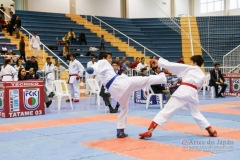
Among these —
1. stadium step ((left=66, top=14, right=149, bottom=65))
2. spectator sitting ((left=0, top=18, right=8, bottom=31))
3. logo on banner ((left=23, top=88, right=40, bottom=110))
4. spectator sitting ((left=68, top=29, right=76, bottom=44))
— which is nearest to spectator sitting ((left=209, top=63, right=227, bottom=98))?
logo on banner ((left=23, top=88, right=40, bottom=110))

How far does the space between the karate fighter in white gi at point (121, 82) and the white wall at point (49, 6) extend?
21672mm

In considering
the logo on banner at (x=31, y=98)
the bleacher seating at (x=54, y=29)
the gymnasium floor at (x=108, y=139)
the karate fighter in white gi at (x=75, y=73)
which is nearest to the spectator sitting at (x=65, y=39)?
the bleacher seating at (x=54, y=29)

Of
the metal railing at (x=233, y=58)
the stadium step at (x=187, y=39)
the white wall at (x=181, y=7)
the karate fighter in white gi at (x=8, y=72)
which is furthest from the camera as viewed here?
the white wall at (x=181, y=7)

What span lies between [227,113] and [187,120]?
1856 millimetres

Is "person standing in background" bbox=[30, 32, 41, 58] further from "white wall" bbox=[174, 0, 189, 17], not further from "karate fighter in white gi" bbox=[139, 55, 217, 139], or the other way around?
"white wall" bbox=[174, 0, 189, 17]

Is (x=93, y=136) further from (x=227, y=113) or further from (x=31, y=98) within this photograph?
(x=227, y=113)

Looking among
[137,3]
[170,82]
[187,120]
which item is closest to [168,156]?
[187,120]

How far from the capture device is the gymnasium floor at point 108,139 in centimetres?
537

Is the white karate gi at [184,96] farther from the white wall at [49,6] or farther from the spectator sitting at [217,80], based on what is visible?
the white wall at [49,6]

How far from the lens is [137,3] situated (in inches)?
1256

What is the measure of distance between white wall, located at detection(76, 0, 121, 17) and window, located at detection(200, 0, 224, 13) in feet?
26.5

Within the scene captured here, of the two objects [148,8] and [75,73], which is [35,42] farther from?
[148,8]

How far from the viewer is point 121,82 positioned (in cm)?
649

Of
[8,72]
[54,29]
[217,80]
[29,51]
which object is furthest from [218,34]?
[8,72]
